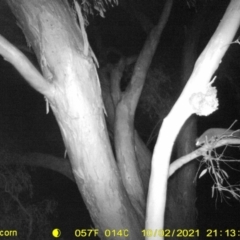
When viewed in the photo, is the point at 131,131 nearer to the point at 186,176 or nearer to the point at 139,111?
the point at 186,176

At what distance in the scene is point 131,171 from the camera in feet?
11.0

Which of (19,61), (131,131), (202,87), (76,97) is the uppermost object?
(131,131)

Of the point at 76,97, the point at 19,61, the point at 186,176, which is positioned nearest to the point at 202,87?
the point at 76,97

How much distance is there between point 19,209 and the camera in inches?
276

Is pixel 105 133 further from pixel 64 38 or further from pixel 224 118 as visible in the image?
pixel 224 118

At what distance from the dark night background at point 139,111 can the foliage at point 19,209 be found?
1.83 feet

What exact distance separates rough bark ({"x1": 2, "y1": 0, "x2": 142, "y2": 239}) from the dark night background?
1434 millimetres

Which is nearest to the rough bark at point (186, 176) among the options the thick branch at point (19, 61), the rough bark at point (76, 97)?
the rough bark at point (76, 97)

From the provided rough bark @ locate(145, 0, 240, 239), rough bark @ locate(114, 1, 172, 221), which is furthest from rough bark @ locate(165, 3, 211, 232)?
rough bark @ locate(145, 0, 240, 239)

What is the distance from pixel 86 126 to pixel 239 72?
3781 millimetres

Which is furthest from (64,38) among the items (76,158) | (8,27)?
(8,27)

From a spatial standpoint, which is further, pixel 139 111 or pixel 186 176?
pixel 139 111

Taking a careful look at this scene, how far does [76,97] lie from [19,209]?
219 inches

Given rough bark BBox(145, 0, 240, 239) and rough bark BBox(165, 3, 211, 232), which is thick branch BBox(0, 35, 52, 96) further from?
rough bark BBox(165, 3, 211, 232)
